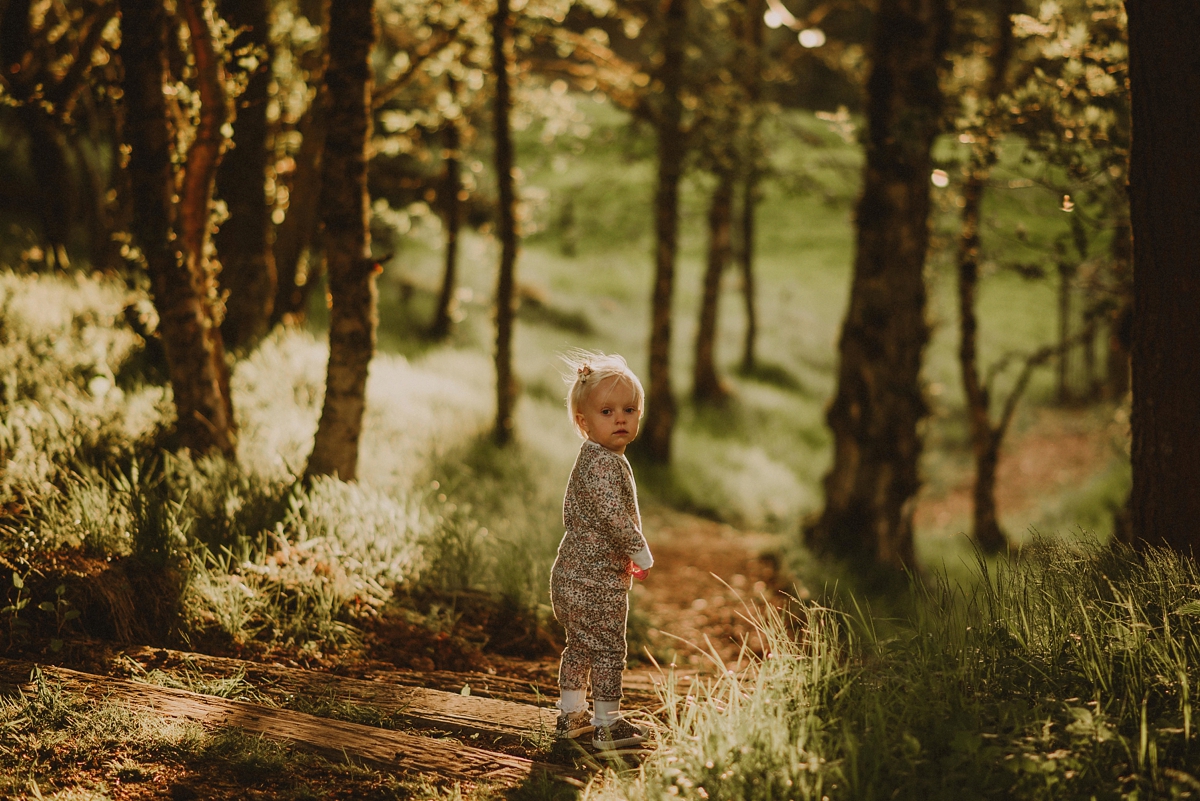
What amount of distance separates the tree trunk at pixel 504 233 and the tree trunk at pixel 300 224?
216cm

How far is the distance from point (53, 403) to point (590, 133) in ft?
32.9

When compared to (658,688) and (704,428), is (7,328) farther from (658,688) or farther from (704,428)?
(704,428)

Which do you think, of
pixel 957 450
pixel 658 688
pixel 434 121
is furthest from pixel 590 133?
pixel 957 450

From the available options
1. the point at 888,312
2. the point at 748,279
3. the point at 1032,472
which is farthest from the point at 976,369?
the point at 1032,472

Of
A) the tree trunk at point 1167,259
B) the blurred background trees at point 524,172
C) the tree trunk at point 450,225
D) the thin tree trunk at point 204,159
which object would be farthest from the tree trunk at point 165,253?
the tree trunk at point 450,225

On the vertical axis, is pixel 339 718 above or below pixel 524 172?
below

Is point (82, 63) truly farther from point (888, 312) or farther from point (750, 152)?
point (888, 312)

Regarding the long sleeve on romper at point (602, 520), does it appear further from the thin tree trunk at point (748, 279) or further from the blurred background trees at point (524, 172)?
the thin tree trunk at point (748, 279)

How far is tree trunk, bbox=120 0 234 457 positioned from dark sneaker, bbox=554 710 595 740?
3.82 m

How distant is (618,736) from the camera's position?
3.71m

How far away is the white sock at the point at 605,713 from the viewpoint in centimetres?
370

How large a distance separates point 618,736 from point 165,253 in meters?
4.65

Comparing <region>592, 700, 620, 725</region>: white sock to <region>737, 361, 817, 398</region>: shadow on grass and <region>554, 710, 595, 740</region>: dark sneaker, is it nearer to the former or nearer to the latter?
<region>554, 710, 595, 740</region>: dark sneaker

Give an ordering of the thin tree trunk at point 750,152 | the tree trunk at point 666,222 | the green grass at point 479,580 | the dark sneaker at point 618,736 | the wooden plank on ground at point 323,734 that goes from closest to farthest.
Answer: the green grass at point 479,580, the wooden plank on ground at point 323,734, the dark sneaker at point 618,736, the thin tree trunk at point 750,152, the tree trunk at point 666,222
